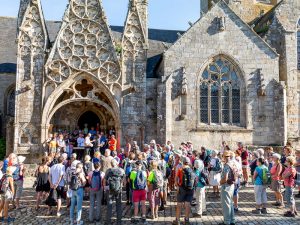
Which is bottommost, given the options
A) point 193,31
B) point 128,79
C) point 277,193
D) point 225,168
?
point 277,193

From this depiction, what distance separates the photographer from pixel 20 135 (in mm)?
17594

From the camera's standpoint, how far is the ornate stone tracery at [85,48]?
711 inches

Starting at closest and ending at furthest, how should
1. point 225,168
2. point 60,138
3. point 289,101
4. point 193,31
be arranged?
point 225,168 < point 60,138 < point 193,31 < point 289,101

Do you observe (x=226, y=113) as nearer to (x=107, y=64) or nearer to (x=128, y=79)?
(x=128, y=79)

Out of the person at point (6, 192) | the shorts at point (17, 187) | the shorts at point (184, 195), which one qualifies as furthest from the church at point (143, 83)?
the shorts at point (184, 195)

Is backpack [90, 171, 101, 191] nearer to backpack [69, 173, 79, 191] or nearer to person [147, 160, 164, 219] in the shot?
backpack [69, 173, 79, 191]

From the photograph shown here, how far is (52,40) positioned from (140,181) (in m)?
18.4

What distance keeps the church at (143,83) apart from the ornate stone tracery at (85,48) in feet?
0.18

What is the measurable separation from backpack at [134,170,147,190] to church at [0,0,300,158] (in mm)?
8800

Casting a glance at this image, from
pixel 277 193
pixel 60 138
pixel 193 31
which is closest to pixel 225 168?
pixel 277 193

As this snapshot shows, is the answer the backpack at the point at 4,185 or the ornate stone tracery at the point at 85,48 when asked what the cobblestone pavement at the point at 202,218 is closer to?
the backpack at the point at 4,185

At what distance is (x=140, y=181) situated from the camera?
29.2ft

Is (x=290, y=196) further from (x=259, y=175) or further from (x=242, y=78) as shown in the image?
(x=242, y=78)

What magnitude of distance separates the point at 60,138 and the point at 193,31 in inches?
380
